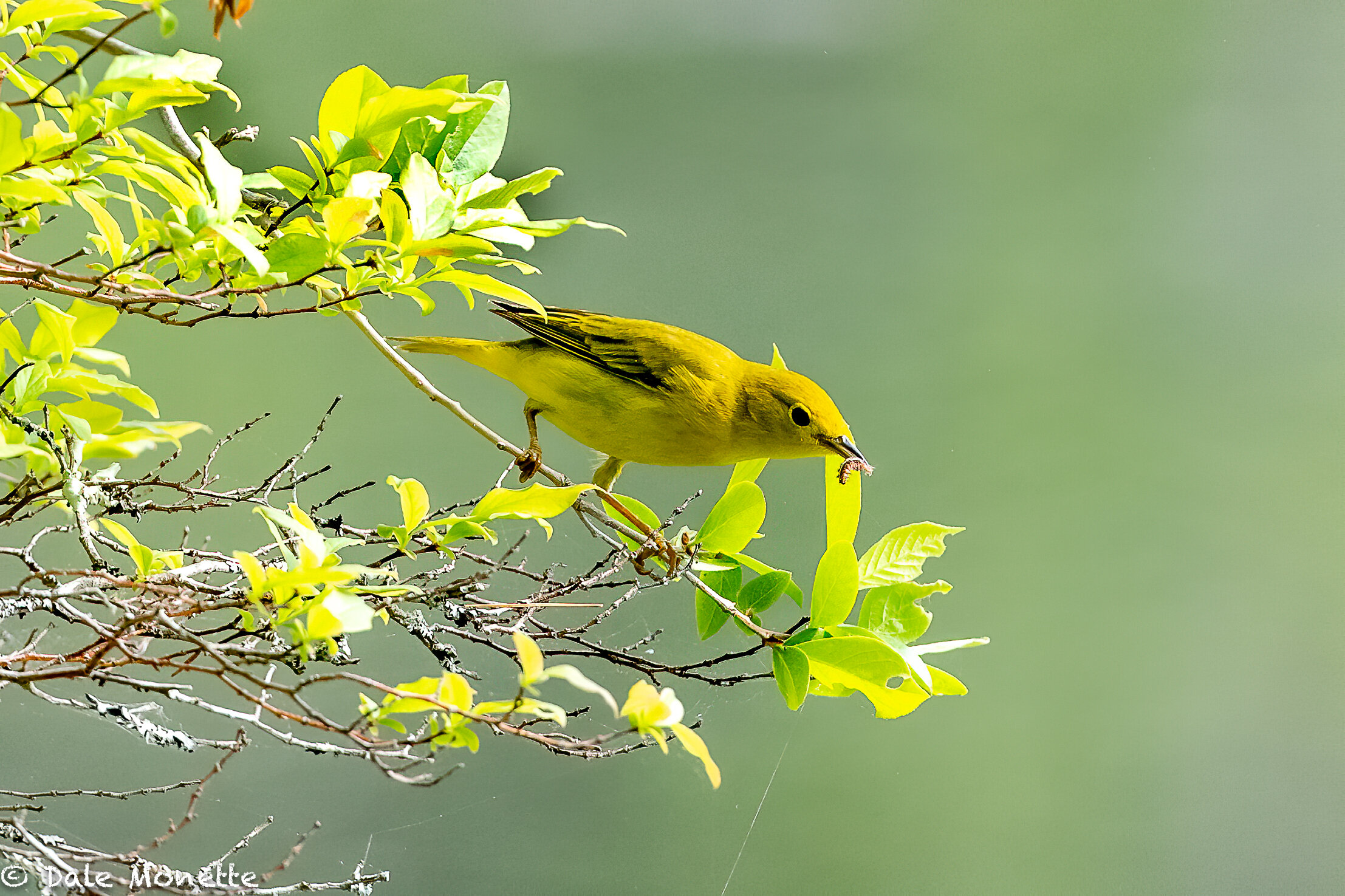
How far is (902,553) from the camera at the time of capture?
774 mm

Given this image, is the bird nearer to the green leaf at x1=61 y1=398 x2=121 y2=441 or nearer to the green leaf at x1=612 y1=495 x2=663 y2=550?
the green leaf at x1=612 y1=495 x2=663 y2=550

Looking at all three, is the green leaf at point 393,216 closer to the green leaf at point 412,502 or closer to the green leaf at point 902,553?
the green leaf at point 412,502

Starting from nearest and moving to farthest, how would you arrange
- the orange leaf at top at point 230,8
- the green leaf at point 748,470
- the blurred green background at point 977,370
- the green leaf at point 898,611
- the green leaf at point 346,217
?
1. the orange leaf at top at point 230,8
2. the green leaf at point 346,217
3. the green leaf at point 898,611
4. the green leaf at point 748,470
5. the blurred green background at point 977,370

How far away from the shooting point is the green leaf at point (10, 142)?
1.28 ft

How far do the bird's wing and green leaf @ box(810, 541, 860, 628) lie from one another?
23cm

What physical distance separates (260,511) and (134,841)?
0.81 m

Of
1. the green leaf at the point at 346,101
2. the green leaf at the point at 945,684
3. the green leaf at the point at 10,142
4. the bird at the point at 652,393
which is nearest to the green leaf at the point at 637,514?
the bird at the point at 652,393

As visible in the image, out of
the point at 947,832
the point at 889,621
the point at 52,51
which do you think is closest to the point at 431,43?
the point at 52,51

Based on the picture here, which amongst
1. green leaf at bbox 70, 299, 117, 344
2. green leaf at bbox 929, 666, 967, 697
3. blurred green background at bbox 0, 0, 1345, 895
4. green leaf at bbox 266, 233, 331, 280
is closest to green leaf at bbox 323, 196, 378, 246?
green leaf at bbox 266, 233, 331, 280

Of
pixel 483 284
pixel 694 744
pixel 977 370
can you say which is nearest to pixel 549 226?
pixel 483 284

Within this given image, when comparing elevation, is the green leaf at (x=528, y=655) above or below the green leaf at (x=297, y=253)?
below

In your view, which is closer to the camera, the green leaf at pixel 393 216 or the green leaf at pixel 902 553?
the green leaf at pixel 393 216

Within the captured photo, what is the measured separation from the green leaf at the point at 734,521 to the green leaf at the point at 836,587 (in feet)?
0.22

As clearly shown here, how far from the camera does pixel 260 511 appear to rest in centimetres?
49
